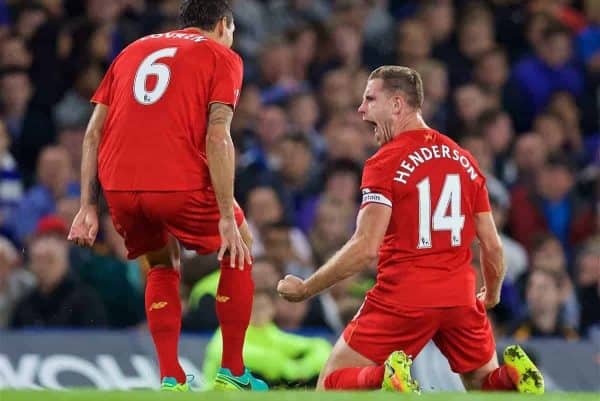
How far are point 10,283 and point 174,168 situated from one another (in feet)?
13.3

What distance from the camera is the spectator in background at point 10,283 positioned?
37.8 ft

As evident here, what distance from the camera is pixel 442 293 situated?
8133 mm

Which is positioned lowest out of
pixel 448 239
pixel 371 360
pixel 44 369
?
pixel 44 369

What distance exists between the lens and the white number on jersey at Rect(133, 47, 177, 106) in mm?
8031

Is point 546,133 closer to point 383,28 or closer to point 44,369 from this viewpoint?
point 383,28

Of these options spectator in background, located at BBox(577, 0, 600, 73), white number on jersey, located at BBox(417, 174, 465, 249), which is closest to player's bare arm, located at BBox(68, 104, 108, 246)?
white number on jersey, located at BBox(417, 174, 465, 249)

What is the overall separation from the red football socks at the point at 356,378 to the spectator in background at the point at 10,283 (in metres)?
4.07

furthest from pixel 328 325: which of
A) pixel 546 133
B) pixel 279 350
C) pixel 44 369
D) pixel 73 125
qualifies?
pixel 546 133

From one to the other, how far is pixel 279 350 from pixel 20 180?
3265 mm

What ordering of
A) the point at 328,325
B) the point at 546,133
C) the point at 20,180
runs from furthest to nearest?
the point at 546,133
the point at 20,180
the point at 328,325

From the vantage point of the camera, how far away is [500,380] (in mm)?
8336

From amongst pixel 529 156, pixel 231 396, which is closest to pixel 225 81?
pixel 231 396

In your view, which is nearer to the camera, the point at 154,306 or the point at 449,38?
the point at 154,306

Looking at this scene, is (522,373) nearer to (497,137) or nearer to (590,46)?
(497,137)
